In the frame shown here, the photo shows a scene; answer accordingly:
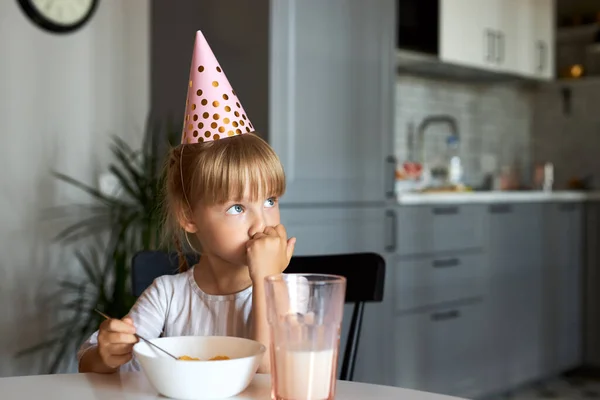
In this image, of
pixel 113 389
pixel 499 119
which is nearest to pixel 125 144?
pixel 113 389

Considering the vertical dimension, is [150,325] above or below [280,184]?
below

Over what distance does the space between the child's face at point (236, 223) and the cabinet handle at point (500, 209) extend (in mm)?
2668

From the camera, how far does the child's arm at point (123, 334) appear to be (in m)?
0.97

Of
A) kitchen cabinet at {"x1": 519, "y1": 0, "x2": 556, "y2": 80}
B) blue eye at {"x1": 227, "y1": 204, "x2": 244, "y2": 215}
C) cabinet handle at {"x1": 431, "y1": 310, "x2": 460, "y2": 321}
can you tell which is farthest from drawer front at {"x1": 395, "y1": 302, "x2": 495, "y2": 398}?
blue eye at {"x1": 227, "y1": 204, "x2": 244, "y2": 215}

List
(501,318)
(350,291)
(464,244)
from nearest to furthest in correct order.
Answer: (350,291) → (464,244) → (501,318)

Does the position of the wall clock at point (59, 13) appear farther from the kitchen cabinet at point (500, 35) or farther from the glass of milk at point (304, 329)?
the glass of milk at point (304, 329)

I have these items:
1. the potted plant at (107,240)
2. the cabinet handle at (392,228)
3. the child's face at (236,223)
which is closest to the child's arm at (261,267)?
the child's face at (236,223)

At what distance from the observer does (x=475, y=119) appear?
4805 mm

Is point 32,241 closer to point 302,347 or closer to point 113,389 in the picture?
point 113,389

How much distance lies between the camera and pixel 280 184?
1.26 m

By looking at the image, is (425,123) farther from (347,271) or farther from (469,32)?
(347,271)

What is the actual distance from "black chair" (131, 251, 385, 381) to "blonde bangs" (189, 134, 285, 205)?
10.9 inches

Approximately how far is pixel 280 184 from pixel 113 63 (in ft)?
6.48

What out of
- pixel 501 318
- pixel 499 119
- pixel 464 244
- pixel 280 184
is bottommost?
pixel 501 318
